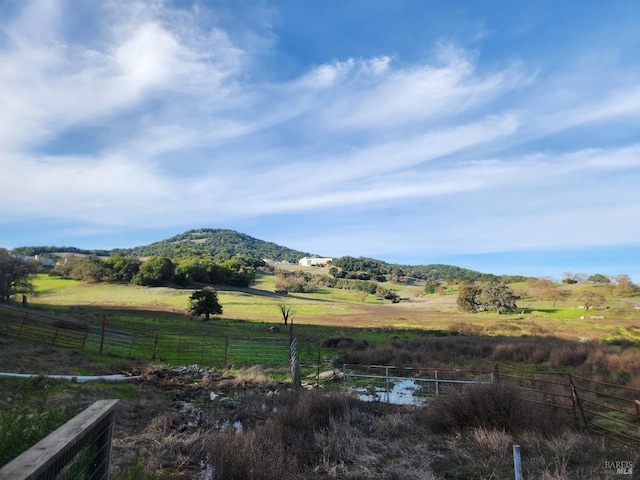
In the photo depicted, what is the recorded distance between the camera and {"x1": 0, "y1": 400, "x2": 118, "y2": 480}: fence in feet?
6.50

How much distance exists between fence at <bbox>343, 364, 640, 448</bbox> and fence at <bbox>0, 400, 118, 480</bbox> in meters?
9.07

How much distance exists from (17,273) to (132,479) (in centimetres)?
5436

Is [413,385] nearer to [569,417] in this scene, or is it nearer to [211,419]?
[569,417]

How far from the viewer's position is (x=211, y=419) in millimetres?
11266

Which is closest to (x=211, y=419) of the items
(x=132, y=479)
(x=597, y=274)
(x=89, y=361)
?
(x=132, y=479)

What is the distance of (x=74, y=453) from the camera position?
2.56m

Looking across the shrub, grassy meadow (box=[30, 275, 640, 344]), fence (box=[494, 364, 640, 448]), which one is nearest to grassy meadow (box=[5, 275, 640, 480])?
the shrub

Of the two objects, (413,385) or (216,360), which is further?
(216,360)

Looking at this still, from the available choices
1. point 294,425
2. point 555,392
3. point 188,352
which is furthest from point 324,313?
point 294,425

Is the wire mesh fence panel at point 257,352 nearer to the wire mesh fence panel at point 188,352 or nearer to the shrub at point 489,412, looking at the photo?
the wire mesh fence panel at point 188,352

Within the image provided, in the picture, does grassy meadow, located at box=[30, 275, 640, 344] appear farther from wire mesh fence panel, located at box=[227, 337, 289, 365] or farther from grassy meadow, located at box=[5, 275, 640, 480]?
grassy meadow, located at box=[5, 275, 640, 480]

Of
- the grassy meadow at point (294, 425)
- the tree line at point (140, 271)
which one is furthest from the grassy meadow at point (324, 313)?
the grassy meadow at point (294, 425)

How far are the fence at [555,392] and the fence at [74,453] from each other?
29.8 ft

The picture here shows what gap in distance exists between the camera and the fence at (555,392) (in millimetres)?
9750
